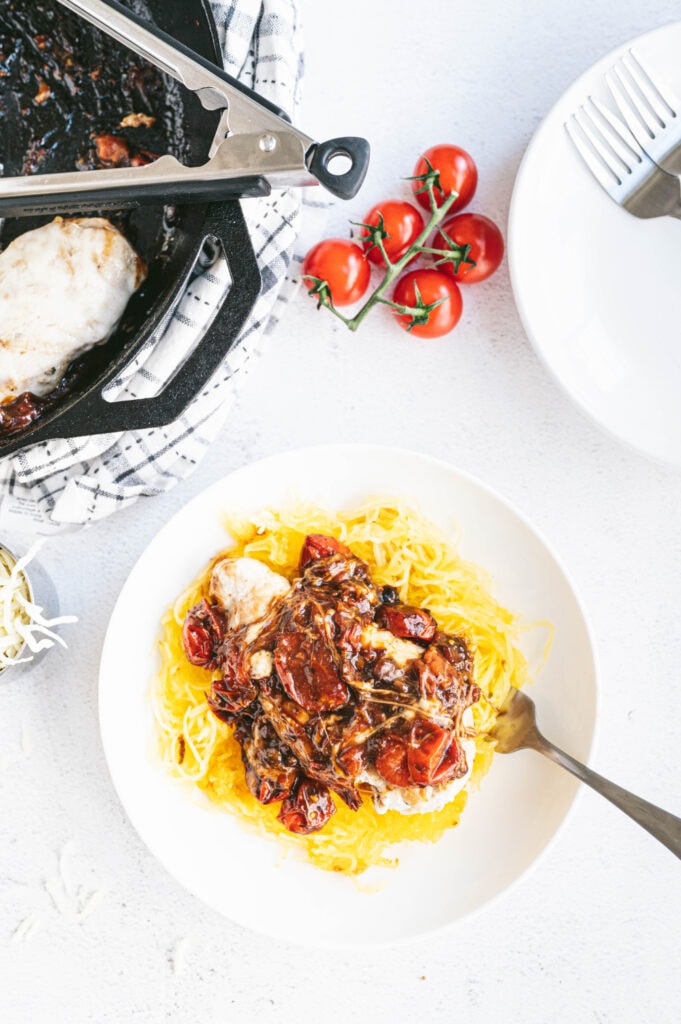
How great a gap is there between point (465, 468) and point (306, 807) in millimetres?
1194

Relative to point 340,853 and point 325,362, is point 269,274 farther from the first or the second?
point 340,853

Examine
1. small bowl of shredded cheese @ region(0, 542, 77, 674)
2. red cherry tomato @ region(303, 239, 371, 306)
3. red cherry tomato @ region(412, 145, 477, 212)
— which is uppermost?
red cherry tomato @ region(412, 145, 477, 212)

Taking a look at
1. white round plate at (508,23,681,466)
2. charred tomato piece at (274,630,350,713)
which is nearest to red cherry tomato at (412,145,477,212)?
white round plate at (508,23,681,466)

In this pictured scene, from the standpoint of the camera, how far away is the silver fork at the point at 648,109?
2.69 metres

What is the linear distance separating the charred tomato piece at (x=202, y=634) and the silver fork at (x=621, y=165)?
181 centimetres

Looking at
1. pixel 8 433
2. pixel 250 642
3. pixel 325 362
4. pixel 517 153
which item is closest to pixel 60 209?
pixel 8 433

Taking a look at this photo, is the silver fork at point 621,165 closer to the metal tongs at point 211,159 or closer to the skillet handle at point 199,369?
the metal tongs at point 211,159

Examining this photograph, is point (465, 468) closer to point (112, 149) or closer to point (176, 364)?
point (176, 364)

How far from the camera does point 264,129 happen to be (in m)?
2.17

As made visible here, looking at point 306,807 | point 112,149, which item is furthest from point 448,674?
point 112,149

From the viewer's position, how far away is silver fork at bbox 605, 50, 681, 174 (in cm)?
269

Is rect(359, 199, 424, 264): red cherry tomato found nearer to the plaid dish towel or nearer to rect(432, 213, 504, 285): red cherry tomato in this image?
rect(432, 213, 504, 285): red cherry tomato

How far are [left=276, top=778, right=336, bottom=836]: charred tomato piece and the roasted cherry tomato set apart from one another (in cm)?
66

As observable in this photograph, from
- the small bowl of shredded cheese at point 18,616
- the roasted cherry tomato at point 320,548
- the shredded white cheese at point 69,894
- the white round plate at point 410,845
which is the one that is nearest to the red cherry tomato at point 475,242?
the white round plate at point 410,845
